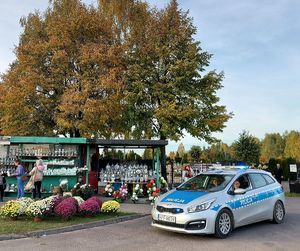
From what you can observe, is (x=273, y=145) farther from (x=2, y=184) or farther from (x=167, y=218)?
(x=167, y=218)

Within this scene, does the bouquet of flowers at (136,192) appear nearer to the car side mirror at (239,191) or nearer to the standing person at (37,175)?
the standing person at (37,175)

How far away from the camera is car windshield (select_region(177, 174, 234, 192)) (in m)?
9.21

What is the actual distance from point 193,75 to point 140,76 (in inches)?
150

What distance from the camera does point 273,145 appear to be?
96.1 meters

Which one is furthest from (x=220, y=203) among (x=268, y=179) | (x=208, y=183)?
(x=268, y=179)

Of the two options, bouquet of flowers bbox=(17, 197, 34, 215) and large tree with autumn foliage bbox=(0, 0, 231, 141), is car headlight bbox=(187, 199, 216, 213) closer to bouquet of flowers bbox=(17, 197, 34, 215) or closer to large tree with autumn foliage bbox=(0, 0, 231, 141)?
bouquet of flowers bbox=(17, 197, 34, 215)

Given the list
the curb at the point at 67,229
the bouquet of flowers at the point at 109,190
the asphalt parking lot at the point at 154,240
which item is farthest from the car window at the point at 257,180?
the bouquet of flowers at the point at 109,190

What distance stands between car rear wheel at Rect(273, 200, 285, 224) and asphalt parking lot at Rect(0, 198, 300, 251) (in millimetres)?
307

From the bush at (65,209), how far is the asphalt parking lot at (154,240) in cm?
85

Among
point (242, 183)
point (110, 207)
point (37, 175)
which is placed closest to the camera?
point (242, 183)

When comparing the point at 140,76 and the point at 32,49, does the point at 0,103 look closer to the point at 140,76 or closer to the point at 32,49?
the point at 32,49

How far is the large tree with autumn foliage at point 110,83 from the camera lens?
2448cm

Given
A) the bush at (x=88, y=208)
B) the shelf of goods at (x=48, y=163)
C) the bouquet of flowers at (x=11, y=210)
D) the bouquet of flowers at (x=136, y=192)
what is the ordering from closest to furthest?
1. the bouquet of flowers at (x=11, y=210)
2. the bush at (x=88, y=208)
3. the bouquet of flowers at (x=136, y=192)
4. the shelf of goods at (x=48, y=163)

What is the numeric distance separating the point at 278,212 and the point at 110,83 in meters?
15.8
